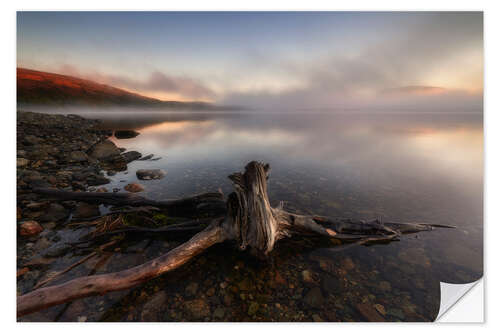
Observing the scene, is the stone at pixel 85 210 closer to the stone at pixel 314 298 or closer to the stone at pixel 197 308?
the stone at pixel 197 308

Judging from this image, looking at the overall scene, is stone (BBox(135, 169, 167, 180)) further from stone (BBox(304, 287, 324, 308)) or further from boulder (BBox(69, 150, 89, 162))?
stone (BBox(304, 287, 324, 308))

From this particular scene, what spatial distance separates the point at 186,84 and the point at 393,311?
413 inches

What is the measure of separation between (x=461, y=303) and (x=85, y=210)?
7.23 metres

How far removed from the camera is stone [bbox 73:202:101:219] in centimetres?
440

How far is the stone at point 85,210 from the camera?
14.4ft

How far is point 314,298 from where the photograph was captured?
2.77 meters

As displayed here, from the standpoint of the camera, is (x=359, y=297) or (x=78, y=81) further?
(x=78, y=81)

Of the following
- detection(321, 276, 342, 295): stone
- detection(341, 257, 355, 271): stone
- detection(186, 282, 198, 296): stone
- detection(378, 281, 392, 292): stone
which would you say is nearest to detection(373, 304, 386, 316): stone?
detection(378, 281, 392, 292): stone

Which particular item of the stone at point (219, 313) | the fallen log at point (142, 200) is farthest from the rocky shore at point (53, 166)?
the stone at point (219, 313)
